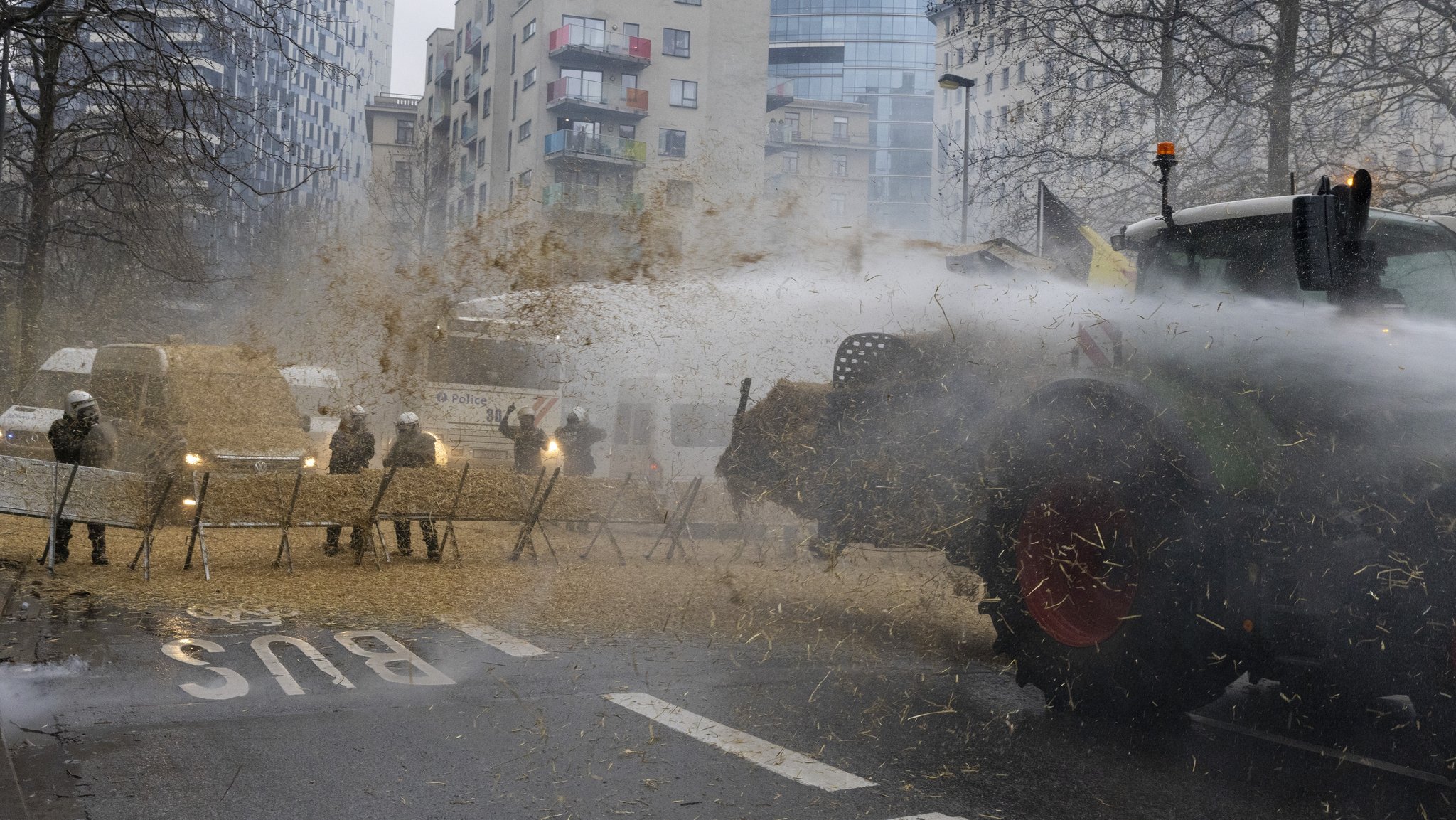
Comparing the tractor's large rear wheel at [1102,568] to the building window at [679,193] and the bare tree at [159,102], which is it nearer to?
the bare tree at [159,102]

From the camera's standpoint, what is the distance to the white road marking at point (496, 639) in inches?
316

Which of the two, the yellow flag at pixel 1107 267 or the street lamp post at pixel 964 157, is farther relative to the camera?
the street lamp post at pixel 964 157

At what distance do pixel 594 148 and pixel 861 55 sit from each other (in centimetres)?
5708

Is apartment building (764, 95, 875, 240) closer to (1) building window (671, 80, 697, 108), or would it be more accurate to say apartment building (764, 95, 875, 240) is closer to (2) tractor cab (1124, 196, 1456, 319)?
(1) building window (671, 80, 697, 108)

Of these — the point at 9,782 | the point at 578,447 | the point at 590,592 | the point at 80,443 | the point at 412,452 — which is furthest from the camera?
the point at 578,447

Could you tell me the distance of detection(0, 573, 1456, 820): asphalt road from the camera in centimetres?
477

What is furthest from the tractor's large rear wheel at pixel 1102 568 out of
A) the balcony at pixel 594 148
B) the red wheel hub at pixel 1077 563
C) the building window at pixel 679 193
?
the balcony at pixel 594 148

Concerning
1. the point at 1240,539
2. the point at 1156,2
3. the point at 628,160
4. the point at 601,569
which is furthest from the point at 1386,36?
the point at 628,160

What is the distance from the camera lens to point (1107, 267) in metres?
8.62

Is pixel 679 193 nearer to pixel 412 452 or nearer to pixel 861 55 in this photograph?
pixel 412 452

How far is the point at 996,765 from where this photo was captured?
5324mm

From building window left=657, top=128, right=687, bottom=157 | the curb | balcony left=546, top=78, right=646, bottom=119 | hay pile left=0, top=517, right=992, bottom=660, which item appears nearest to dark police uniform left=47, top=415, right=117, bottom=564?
hay pile left=0, top=517, right=992, bottom=660

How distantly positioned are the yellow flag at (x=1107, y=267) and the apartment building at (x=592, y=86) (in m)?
32.6

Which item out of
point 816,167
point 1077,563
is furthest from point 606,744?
point 816,167
